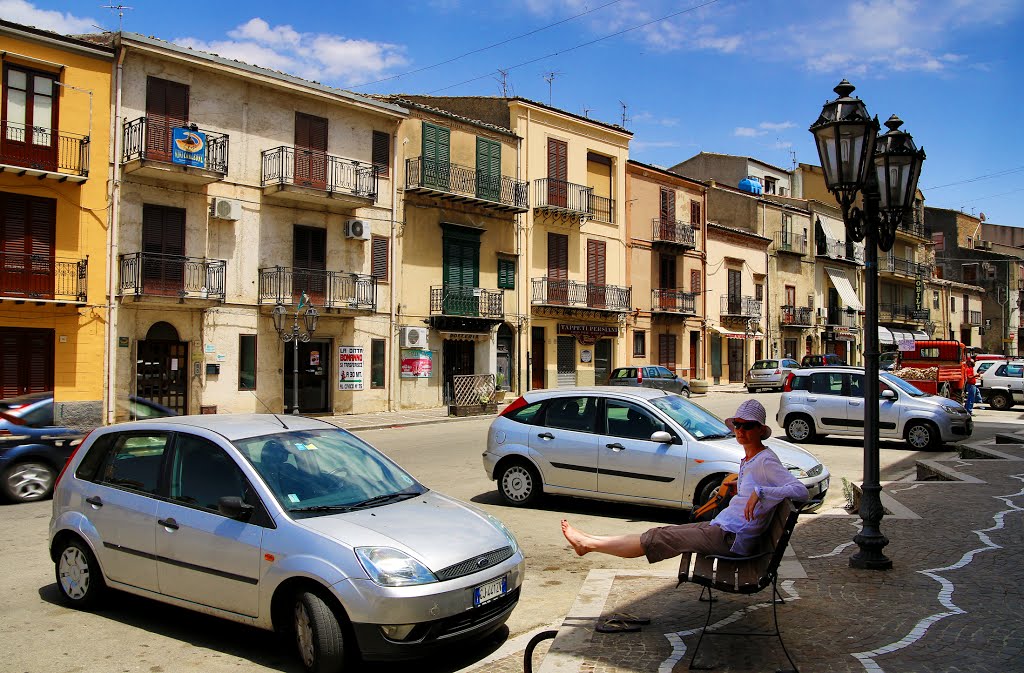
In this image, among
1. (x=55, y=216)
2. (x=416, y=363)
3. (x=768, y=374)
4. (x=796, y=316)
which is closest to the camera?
(x=55, y=216)

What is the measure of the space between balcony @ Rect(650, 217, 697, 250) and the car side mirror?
37.0 meters

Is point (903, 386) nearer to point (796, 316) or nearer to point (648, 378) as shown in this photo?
point (648, 378)

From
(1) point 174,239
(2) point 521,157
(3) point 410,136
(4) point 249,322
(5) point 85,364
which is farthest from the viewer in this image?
(2) point 521,157

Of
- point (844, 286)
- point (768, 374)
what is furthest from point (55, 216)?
point (844, 286)

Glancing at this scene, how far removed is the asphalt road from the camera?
5.28 m

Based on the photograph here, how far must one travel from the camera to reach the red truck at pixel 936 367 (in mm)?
26547

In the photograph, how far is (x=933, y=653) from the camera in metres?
4.69

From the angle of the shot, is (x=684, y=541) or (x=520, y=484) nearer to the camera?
(x=684, y=541)

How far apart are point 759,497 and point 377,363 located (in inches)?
965

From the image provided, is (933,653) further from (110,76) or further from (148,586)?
(110,76)

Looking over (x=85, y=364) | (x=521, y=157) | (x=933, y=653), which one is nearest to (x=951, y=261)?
(x=521, y=157)

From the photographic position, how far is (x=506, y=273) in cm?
3372

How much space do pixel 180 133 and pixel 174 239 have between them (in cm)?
300

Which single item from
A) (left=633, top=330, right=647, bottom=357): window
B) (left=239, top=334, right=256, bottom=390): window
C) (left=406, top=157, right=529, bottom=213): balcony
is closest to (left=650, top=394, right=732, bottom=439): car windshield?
(left=239, top=334, right=256, bottom=390): window
